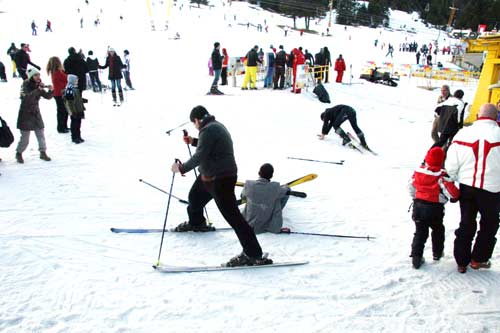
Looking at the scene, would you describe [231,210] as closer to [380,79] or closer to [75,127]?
[75,127]

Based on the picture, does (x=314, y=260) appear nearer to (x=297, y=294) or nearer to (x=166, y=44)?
(x=297, y=294)

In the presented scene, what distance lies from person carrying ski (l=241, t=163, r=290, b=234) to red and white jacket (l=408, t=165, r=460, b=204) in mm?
1785

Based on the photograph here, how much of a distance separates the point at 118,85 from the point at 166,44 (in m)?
21.4

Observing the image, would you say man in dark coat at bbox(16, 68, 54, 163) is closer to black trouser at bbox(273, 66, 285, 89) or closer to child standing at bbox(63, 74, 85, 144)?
child standing at bbox(63, 74, 85, 144)

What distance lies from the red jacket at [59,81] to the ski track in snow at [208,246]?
3.39 feet

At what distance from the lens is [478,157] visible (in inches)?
158

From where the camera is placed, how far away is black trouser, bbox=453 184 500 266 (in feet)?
13.4

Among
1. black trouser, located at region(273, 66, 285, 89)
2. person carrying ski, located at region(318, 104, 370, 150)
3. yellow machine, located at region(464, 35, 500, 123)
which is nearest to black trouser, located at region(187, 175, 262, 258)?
person carrying ski, located at region(318, 104, 370, 150)

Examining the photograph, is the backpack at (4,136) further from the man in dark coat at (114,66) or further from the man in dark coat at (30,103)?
the man in dark coat at (114,66)

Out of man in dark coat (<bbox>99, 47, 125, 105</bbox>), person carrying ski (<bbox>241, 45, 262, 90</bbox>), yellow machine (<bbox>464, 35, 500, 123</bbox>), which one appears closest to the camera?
man in dark coat (<bbox>99, 47, 125, 105</bbox>)

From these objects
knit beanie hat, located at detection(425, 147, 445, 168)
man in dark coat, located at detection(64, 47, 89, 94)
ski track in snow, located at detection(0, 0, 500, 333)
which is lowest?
ski track in snow, located at detection(0, 0, 500, 333)

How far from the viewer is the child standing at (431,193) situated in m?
4.15

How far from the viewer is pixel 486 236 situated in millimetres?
4297

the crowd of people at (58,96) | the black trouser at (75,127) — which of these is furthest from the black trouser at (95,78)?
the black trouser at (75,127)
